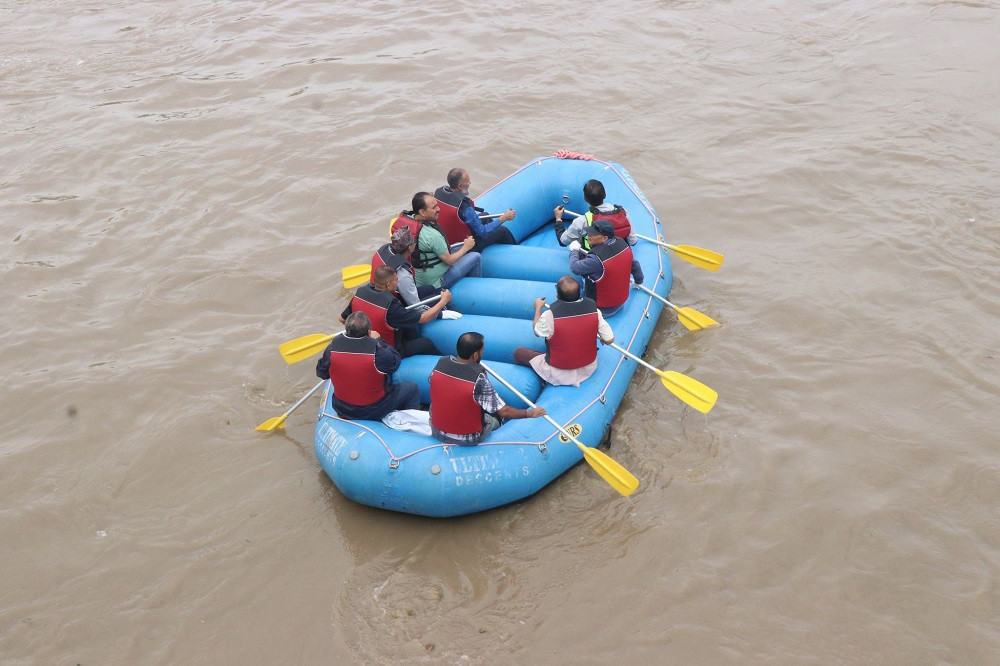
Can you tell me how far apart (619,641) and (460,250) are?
327cm

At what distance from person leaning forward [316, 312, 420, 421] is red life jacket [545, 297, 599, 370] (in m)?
1.06

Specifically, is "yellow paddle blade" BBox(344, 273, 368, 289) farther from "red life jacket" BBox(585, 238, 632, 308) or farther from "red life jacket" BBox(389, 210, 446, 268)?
"red life jacket" BBox(585, 238, 632, 308)

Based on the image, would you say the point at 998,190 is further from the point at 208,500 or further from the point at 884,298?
the point at 208,500

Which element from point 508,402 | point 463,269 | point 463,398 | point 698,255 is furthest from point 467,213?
point 463,398

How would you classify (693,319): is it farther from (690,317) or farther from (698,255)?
(698,255)

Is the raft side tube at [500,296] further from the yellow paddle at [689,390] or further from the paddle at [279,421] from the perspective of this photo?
the paddle at [279,421]

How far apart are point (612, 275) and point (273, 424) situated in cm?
269

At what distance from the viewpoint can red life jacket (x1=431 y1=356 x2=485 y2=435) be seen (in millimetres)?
4734

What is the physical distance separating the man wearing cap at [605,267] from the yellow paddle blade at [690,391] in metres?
0.72

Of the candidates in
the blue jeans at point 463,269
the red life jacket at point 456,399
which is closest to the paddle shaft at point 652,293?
the blue jeans at point 463,269

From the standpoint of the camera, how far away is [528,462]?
4895 mm

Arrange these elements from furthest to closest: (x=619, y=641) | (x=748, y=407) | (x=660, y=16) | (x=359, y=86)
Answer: (x=660, y=16) → (x=359, y=86) → (x=748, y=407) → (x=619, y=641)

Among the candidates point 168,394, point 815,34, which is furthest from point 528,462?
point 815,34

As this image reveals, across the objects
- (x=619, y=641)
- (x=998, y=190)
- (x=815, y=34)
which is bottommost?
(x=619, y=641)
